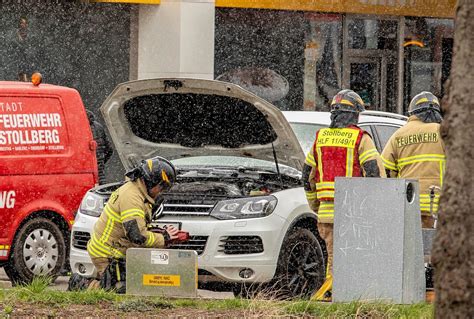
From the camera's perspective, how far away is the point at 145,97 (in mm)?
11148

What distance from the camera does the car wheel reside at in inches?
403

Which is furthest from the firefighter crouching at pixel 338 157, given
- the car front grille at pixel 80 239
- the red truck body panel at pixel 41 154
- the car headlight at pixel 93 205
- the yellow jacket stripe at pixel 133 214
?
the red truck body panel at pixel 41 154

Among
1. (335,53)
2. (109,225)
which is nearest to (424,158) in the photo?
(109,225)

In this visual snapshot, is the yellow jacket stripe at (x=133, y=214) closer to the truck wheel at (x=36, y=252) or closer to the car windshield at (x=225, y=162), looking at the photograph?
the car windshield at (x=225, y=162)

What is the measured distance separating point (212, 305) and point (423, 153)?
9.49 ft

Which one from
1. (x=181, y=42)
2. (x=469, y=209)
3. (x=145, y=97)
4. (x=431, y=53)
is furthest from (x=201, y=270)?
(x=431, y=53)

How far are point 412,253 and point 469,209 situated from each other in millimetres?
3477

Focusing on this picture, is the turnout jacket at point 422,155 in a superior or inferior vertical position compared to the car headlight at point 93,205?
superior

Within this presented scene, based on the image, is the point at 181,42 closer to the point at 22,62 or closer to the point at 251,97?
the point at 22,62

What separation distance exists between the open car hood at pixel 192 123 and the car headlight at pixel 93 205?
0.83m

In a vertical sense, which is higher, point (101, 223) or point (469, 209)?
point (469, 209)

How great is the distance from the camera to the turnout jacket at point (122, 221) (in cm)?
912

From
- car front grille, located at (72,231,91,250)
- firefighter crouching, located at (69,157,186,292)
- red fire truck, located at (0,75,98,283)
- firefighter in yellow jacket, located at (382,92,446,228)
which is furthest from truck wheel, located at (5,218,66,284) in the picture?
firefighter in yellow jacket, located at (382,92,446,228)

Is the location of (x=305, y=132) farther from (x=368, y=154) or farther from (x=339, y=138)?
(x=368, y=154)
